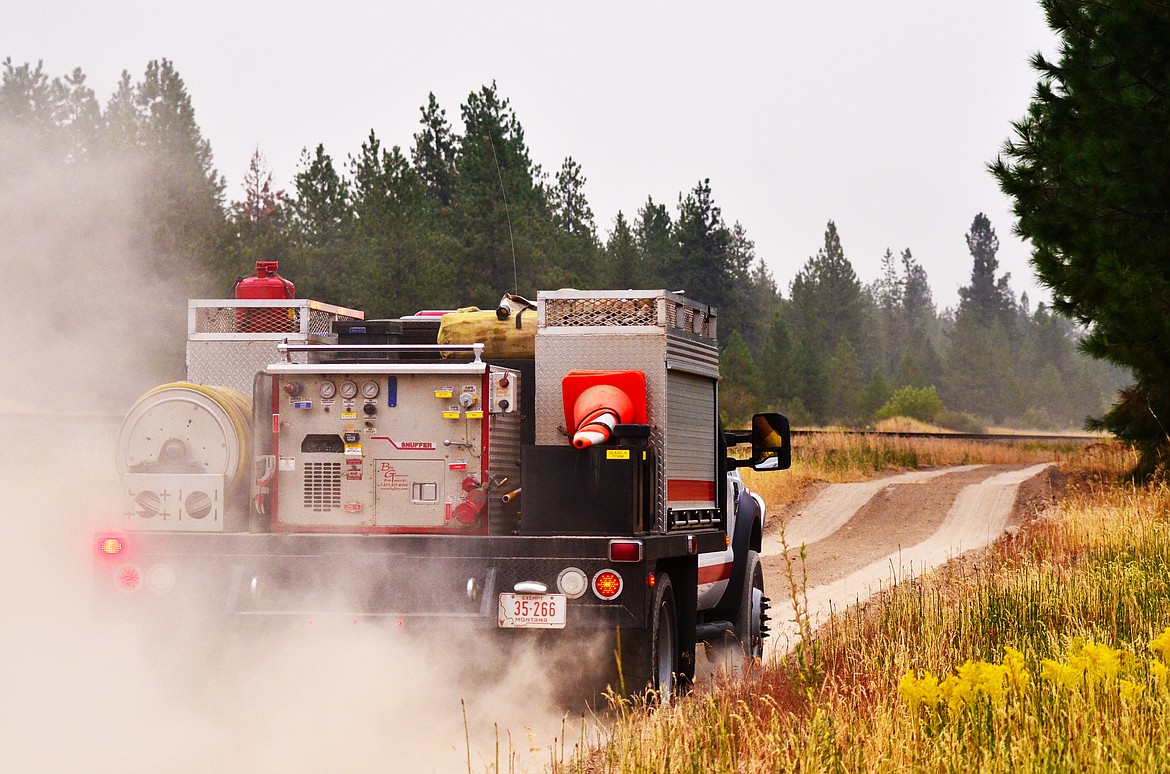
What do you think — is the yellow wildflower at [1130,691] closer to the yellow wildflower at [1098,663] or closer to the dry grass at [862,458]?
the yellow wildflower at [1098,663]

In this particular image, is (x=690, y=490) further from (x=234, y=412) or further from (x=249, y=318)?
(x=249, y=318)

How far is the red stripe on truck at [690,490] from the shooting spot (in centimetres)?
866

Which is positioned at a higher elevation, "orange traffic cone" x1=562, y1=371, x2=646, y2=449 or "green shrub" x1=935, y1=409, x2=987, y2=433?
"green shrub" x1=935, y1=409, x2=987, y2=433

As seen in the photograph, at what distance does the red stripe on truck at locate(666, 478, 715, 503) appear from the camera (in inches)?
341

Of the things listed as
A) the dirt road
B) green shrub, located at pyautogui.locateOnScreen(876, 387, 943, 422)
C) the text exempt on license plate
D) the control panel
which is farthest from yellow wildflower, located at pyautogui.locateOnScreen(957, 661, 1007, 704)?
green shrub, located at pyautogui.locateOnScreen(876, 387, 943, 422)

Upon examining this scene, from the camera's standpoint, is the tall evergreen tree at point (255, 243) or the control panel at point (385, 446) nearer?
the control panel at point (385, 446)

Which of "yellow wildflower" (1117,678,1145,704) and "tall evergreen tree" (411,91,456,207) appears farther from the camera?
"tall evergreen tree" (411,91,456,207)

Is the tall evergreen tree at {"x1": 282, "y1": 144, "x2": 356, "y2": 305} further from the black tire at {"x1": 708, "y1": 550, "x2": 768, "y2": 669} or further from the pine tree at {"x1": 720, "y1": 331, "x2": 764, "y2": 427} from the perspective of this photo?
the black tire at {"x1": 708, "y1": 550, "x2": 768, "y2": 669}

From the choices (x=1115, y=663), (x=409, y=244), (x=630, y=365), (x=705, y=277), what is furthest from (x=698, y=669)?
(x=705, y=277)

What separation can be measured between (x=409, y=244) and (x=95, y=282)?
99.4ft

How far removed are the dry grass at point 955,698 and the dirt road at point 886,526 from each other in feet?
14.3

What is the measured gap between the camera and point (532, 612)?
7.63 metres

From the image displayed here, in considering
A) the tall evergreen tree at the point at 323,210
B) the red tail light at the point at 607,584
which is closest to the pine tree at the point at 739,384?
the tall evergreen tree at the point at 323,210

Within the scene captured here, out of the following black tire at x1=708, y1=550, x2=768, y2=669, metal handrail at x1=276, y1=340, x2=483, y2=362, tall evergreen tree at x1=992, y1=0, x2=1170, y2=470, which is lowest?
black tire at x1=708, y1=550, x2=768, y2=669
